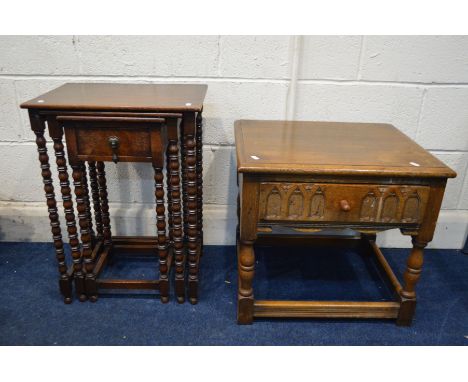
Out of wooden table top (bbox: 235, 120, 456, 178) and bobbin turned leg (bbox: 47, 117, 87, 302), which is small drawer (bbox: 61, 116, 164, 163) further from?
wooden table top (bbox: 235, 120, 456, 178)

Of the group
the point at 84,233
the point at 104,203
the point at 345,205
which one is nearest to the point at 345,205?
the point at 345,205

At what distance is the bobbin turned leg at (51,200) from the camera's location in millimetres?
1429

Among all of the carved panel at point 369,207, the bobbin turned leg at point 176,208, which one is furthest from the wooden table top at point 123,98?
the carved panel at point 369,207

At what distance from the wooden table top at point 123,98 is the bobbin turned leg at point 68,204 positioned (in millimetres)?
87

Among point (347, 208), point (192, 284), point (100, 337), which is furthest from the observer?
point (192, 284)

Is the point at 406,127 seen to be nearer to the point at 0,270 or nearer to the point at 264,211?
the point at 264,211

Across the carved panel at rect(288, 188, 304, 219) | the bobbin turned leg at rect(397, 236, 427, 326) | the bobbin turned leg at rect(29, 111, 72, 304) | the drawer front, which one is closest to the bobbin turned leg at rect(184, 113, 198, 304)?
the drawer front

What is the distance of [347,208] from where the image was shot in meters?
1.35

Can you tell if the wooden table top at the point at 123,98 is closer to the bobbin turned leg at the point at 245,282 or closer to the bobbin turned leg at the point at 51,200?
the bobbin turned leg at the point at 51,200

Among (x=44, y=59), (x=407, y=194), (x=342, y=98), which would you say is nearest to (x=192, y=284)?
(x=407, y=194)

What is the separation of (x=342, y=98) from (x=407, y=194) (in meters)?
0.71

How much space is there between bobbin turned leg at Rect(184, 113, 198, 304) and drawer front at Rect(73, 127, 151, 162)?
13 centimetres

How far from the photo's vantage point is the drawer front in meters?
1.41

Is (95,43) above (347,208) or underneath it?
above
